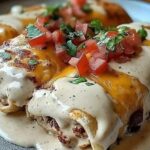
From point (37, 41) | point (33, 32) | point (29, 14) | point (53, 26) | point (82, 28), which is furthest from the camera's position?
point (29, 14)

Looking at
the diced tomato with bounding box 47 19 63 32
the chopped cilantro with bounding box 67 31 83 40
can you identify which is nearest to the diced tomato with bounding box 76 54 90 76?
the chopped cilantro with bounding box 67 31 83 40

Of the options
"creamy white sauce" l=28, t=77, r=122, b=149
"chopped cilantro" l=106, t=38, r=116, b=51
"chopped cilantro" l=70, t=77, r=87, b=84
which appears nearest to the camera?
"creamy white sauce" l=28, t=77, r=122, b=149

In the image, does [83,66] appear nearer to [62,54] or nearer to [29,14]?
[62,54]

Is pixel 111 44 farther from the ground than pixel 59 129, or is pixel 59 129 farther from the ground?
pixel 111 44

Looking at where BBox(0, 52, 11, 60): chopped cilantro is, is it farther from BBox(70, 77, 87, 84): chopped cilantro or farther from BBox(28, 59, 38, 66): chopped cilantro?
BBox(70, 77, 87, 84): chopped cilantro

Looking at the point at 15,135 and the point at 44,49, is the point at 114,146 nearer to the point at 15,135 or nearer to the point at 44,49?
the point at 15,135

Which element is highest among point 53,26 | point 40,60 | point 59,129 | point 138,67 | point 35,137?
point 138,67

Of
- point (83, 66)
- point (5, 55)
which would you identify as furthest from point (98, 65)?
point (5, 55)

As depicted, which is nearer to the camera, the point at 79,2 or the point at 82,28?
the point at 82,28

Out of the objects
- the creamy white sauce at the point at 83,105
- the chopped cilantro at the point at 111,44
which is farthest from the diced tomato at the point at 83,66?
the chopped cilantro at the point at 111,44
